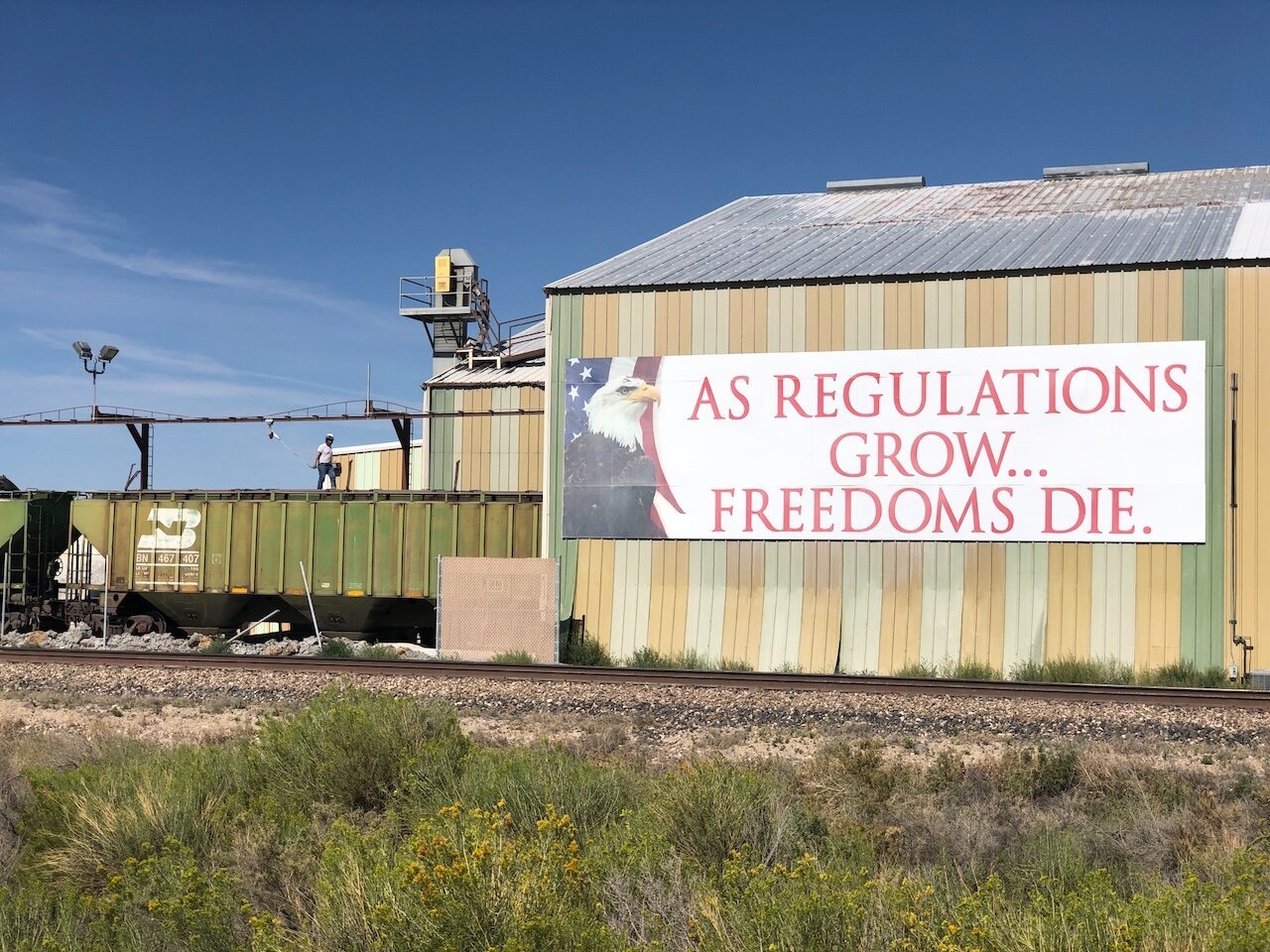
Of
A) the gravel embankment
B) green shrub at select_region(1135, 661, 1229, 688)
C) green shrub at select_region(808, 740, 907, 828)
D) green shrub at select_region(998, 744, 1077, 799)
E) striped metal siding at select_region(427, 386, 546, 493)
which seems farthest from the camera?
striped metal siding at select_region(427, 386, 546, 493)

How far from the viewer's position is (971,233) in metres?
22.3

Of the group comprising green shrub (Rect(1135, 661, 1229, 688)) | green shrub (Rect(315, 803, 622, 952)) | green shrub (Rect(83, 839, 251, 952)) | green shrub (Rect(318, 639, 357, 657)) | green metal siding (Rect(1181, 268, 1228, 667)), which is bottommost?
green shrub (Rect(318, 639, 357, 657))

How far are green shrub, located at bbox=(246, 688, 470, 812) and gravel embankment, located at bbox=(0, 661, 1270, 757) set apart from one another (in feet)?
12.5

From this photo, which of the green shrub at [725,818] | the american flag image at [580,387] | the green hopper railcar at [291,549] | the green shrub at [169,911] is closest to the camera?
the green shrub at [169,911]

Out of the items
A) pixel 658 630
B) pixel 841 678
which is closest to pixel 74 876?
pixel 841 678

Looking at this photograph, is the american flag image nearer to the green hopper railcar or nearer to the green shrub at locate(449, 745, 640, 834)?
the green hopper railcar

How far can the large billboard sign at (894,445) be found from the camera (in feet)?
61.1

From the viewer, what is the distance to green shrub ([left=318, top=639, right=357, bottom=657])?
21.5 m

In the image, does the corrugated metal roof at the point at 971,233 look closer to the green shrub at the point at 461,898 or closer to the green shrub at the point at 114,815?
the green shrub at the point at 114,815

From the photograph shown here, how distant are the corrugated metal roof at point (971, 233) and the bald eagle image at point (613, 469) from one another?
2084mm

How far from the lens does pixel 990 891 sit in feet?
18.6

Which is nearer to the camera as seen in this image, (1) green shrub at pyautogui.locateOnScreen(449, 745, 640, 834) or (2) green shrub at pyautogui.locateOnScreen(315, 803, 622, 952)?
(2) green shrub at pyautogui.locateOnScreen(315, 803, 622, 952)

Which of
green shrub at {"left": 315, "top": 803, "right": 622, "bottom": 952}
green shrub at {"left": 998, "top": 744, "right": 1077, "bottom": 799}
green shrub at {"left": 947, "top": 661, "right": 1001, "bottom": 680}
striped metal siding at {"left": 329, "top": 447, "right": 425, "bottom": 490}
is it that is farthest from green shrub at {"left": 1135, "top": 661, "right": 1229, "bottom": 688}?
striped metal siding at {"left": 329, "top": 447, "right": 425, "bottom": 490}

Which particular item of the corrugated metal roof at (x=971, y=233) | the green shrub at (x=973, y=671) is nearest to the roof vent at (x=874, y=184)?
the corrugated metal roof at (x=971, y=233)
